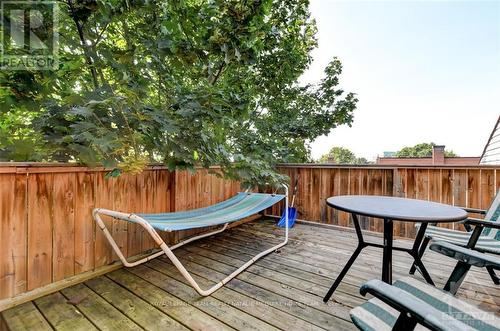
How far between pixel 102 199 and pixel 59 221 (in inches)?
14.0

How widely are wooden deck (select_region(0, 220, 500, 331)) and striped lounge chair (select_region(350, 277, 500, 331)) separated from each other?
65 centimetres

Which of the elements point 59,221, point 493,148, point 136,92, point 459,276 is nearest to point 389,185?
point 459,276

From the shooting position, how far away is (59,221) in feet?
6.08

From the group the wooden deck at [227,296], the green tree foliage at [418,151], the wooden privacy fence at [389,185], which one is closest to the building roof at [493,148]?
the wooden privacy fence at [389,185]

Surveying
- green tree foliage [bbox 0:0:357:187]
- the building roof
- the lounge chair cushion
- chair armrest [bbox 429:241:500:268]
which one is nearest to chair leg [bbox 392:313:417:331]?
chair armrest [bbox 429:241:500:268]

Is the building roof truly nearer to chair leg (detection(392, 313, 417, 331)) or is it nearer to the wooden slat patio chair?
the wooden slat patio chair

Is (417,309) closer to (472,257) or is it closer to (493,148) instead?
(472,257)

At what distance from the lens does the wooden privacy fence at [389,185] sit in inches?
111

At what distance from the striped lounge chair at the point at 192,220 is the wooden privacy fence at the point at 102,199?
195 mm

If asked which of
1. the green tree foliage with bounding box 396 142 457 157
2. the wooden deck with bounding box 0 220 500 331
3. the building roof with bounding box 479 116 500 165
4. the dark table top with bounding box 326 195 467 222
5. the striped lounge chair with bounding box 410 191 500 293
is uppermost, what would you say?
the green tree foliage with bounding box 396 142 457 157

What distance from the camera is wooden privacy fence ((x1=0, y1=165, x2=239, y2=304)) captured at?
1601 mm

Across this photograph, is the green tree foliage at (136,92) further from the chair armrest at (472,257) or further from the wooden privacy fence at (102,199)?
the chair armrest at (472,257)

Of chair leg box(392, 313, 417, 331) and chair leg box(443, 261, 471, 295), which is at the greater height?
chair leg box(392, 313, 417, 331)

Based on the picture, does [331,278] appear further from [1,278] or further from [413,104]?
[413,104]
